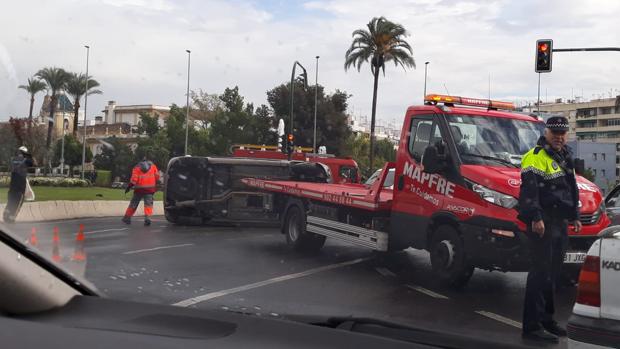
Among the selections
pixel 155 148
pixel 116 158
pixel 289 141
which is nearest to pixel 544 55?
pixel 289 141

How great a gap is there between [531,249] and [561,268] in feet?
1.22

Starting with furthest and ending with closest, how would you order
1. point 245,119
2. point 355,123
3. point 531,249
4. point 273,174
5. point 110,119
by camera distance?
point 273,174 < point 531,249 < point 355,123 < point 245,119 < point 110,119

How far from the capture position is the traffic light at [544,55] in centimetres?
312

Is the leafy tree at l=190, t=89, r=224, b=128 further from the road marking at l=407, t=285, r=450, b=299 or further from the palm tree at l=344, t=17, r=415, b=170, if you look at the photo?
the road marking at l=407, t=285, r=450, b=299

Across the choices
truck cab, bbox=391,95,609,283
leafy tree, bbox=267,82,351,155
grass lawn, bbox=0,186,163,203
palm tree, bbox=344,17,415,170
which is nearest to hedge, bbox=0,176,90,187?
grass lawn, bbox=0,186,163,203

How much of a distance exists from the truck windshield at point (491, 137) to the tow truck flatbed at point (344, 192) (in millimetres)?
811

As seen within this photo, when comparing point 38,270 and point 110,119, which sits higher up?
point 110,119

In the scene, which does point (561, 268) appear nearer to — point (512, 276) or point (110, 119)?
point (512, 276)

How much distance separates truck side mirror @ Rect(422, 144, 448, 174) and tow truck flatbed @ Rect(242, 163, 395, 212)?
1.22 ft

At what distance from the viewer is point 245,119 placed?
3508 mm

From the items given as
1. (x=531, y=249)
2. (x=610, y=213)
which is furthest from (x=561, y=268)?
(x=610, y=213)

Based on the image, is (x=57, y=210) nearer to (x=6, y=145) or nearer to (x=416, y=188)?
(x=6, y=145)

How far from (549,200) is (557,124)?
606 mm

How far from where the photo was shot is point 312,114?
397 cm
